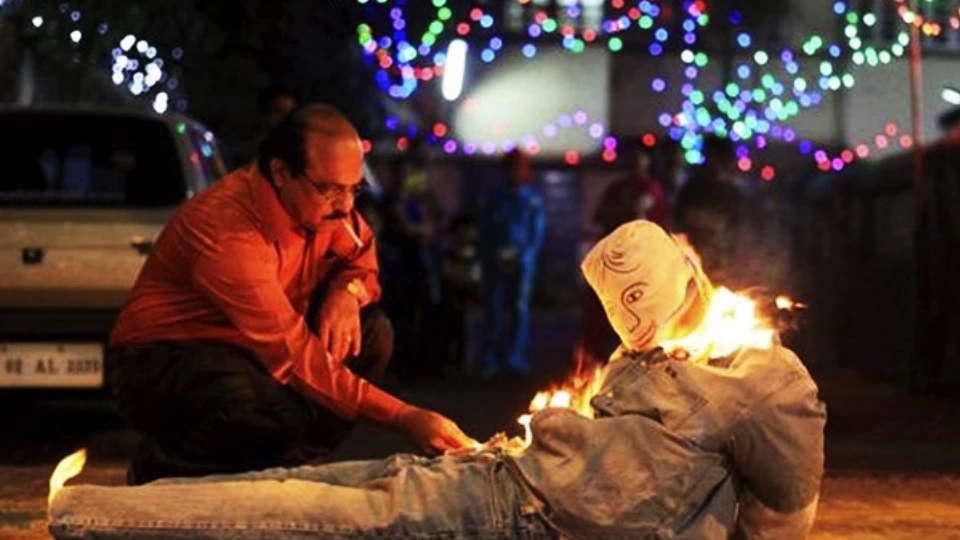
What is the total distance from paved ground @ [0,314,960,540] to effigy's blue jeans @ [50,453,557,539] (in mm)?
2606

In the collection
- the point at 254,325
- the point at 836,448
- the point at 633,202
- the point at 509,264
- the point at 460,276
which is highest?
the point at 633,202

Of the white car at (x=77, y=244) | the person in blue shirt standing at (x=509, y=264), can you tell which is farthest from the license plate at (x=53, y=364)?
the person in blue shirt standing at (x=509, y=264)

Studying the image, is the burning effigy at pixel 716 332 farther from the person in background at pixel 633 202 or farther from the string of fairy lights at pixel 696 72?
the string of fairy lights at pixel 696 72

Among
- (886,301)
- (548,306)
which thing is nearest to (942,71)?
(548,306)

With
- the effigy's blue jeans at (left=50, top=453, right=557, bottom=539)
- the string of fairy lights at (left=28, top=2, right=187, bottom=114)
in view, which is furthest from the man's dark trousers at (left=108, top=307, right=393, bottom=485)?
the string of fairy lights at (left=28, top=2, right=187, bottom=114)

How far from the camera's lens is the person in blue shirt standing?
542 inches

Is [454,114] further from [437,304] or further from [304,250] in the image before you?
[304,250]

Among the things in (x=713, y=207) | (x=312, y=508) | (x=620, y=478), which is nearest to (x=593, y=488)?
(x=620, y=478)

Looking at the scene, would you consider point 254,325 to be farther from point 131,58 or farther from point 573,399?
point 131,58

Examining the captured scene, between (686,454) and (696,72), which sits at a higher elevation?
(696,72)

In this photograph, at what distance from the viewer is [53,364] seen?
8914mm

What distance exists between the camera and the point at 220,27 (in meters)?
15.0

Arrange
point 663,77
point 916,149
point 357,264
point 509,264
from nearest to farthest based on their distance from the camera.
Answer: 1. point 357,264
2. point 916,149
3. point 509,264
4. point 663,77

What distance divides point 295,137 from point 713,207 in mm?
5023
